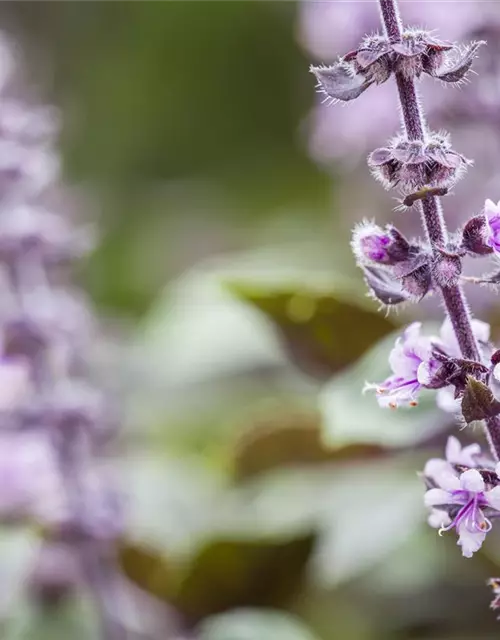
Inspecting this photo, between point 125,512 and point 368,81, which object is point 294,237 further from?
point 368,81

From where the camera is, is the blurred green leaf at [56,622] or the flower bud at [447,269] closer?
the flower bud at [447,269]

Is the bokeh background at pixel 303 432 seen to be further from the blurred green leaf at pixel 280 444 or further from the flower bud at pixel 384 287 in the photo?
the flower bud at pixel 384 287

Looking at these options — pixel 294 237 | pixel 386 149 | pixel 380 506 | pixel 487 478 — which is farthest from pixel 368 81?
pixel 294 237

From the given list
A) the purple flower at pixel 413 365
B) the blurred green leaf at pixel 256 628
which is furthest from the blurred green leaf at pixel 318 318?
the purple flower at pixel 413 365

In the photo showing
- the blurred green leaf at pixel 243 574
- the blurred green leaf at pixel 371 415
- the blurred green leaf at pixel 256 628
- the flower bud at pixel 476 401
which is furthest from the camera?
the blurred green leaf at pixel 243 574

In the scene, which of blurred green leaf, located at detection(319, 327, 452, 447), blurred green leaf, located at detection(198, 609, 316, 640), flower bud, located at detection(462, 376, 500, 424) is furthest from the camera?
blurred green leaf, located at detection(198, 609, 316, 640)

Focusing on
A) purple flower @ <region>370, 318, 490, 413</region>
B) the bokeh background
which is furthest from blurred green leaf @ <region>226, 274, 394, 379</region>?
purple flower @ <region>370, 318, 490, 413</region>

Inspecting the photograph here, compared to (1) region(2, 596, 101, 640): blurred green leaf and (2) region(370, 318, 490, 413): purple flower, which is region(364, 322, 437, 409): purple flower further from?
(1) region(2, 596, 101, 640): blurred green leaf
